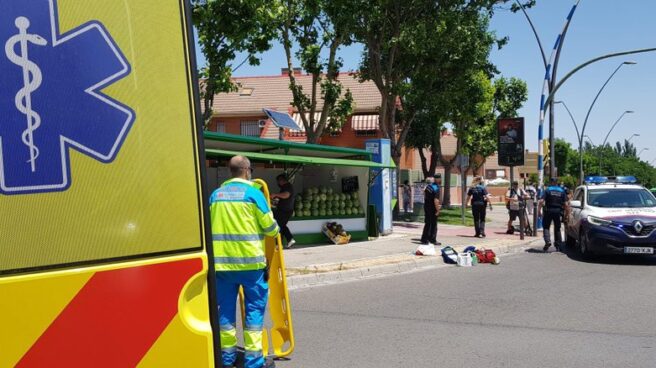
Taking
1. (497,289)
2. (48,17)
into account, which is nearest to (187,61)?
(48,17)

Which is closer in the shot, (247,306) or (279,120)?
(247,306)

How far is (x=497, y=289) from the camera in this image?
996cm

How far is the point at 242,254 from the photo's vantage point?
4.77 m

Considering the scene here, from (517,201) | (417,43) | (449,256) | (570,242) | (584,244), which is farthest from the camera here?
(417,43)

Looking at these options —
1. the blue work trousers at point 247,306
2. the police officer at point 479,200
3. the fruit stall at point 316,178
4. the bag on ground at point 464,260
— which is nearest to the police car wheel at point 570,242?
the police officer at point 479,200

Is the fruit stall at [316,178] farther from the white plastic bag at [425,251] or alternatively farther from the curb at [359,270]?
the curb at [359,270]

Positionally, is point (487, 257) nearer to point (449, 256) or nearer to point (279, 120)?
point (449, 256)

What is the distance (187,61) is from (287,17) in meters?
18.6

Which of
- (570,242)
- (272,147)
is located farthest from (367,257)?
(570,242)

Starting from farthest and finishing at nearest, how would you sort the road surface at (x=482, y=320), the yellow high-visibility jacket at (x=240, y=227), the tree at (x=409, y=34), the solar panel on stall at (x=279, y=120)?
the tree at (x=409, y=34) < the solar panel on stall at (x=279, y=120) < the road surface at (x=482, y=320) < the yellow high-visibility jacket at (x=240, y=227)

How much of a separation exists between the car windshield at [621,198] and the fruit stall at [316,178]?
5263 millimetres

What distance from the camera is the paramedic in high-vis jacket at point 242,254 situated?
15.7ft

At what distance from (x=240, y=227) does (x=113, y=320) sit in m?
2.56

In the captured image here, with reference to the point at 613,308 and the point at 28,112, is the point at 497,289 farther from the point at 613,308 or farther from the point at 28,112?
the point at 28,112
